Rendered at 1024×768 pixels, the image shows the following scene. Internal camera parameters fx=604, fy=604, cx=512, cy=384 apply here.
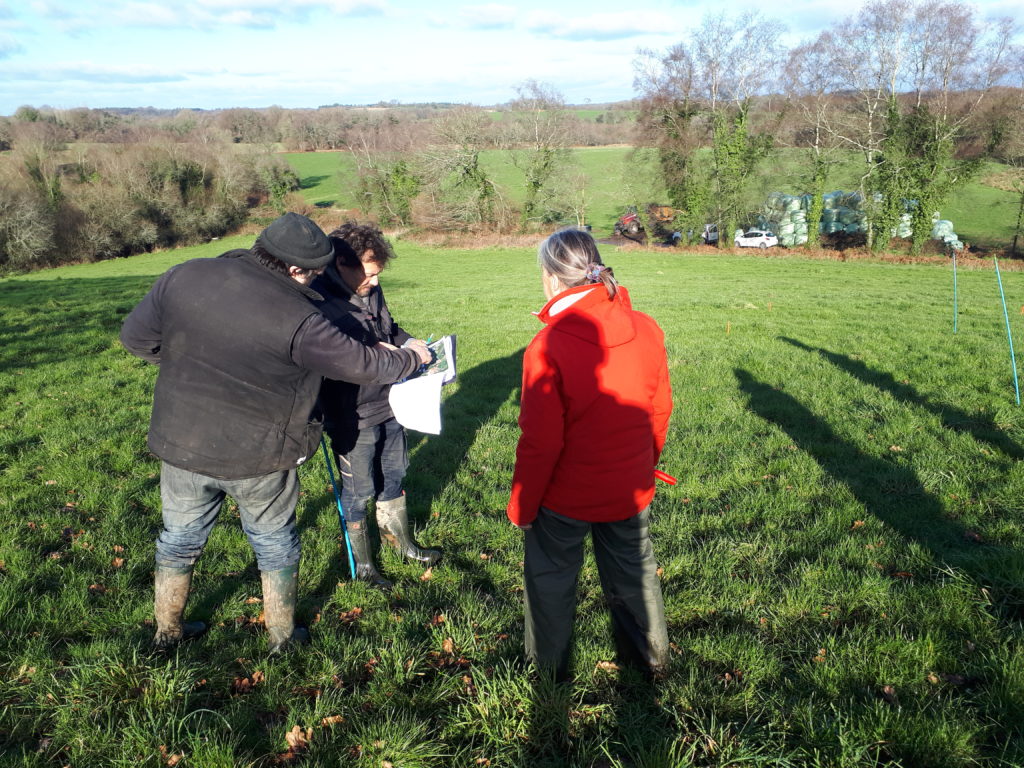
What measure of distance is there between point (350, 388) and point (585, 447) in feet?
6.33

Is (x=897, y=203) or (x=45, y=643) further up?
(x=897, y=203)

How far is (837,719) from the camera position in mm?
2715

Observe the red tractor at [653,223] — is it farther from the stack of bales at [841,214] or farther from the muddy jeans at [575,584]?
the muddy jeans at [575,584]

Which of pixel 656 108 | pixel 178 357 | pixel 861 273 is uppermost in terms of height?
pixel 656 108

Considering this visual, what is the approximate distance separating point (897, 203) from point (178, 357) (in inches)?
1572

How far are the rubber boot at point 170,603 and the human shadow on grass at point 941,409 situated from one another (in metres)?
7.32

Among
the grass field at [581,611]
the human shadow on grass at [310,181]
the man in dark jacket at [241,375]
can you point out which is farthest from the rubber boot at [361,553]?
the human shadow on grass at [310,181]

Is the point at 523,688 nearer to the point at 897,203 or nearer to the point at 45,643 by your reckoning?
the point at 45,643

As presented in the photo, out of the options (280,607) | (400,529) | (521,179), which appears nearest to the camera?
(280,607)

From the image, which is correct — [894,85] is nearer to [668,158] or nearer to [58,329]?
[668,158]

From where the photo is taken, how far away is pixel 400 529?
461 centimetres

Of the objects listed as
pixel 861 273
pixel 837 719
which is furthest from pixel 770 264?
pixel 837 719

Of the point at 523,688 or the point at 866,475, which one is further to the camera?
the point at 866,475

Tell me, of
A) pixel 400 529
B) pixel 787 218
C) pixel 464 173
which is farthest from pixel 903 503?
pixel 464 173
